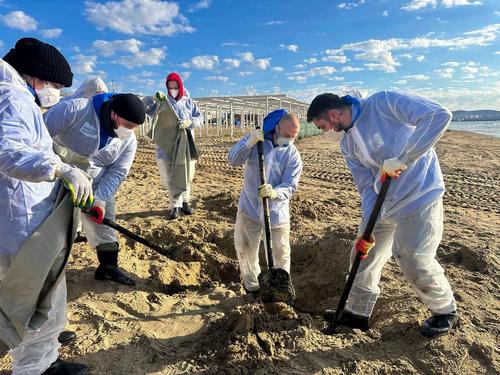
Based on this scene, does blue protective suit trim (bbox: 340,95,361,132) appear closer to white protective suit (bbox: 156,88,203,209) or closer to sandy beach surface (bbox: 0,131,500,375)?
sandy beach surface (bbox: 0,131,500,375)

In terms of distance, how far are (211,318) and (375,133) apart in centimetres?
203

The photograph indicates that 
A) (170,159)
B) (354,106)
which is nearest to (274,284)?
(354,106)

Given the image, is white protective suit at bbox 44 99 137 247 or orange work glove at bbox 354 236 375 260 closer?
orange work glove at bbox 354 236 375 260

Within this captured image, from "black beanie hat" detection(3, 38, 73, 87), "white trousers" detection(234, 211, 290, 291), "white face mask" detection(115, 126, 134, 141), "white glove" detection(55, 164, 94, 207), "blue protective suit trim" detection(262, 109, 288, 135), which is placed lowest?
"white trousers" detection(234, 211, 290, 291)

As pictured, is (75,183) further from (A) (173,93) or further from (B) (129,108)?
(A) (173,93)

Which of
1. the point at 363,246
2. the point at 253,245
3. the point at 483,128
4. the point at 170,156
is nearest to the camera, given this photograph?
the point at 363,246

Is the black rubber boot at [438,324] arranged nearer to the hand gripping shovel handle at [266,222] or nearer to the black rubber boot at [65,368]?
the hand gripping shovel handle at [266,222]

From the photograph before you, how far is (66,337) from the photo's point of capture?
113 inches

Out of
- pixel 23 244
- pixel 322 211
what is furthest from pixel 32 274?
pixel 322 211

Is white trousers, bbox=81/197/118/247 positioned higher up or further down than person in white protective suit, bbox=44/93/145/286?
further down

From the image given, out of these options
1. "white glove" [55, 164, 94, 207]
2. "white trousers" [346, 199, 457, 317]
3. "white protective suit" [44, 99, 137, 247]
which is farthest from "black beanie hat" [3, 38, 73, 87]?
"white trousers" [346, 199, 457, 317]

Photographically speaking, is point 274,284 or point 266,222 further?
point 266,222

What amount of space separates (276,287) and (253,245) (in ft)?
1.90

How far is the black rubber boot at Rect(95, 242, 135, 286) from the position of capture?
3.86 meters
